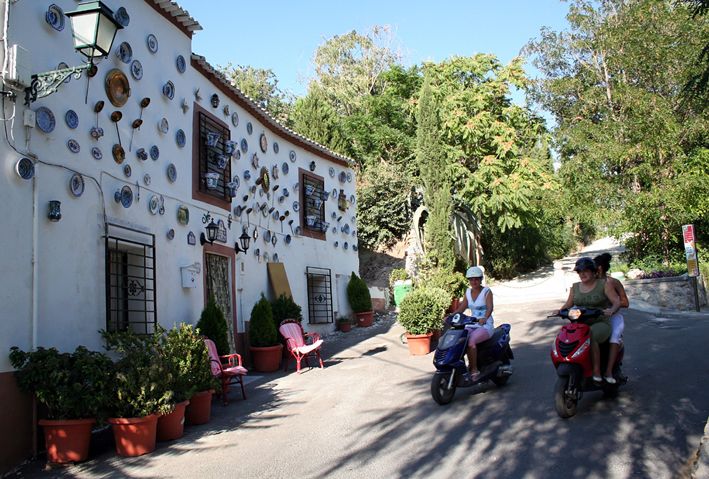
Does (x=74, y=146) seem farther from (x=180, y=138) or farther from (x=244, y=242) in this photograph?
(x=244, y=242)

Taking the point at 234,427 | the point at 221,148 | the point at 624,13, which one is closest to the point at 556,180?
the point at 624,13

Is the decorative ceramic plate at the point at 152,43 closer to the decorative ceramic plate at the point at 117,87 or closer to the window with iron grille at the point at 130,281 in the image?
the decorative ceramic plate at the point at 117,87

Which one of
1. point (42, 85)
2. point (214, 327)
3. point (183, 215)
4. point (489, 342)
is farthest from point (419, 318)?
point (42, 85)

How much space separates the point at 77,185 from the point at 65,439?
2.85m

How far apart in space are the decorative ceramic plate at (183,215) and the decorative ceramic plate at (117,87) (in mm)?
1889

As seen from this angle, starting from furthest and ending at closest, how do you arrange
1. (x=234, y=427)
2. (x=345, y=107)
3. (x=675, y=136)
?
1. (x=345, y=107)
2. (x=675, y=136)
3. (x=234, y=427)

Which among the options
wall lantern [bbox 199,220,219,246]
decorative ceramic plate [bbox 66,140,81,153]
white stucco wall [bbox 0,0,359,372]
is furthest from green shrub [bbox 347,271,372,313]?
decorative ceramic plate [bbox 66,140,81,153]

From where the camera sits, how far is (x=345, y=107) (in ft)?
98.4

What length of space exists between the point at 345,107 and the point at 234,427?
2618cm

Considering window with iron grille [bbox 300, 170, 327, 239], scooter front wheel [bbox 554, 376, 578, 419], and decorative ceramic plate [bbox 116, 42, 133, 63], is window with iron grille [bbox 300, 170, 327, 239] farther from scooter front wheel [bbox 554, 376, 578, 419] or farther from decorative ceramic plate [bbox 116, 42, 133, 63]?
scooter front wheel [bbox 554, 376, 578, 419]

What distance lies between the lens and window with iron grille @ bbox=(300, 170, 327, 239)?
527 inches

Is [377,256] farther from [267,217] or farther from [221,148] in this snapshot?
[221,148]

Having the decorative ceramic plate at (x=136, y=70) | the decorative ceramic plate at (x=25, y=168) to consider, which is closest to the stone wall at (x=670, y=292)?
the decorative ceramic plate at (x=136, y=70)

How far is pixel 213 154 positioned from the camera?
9766mm
